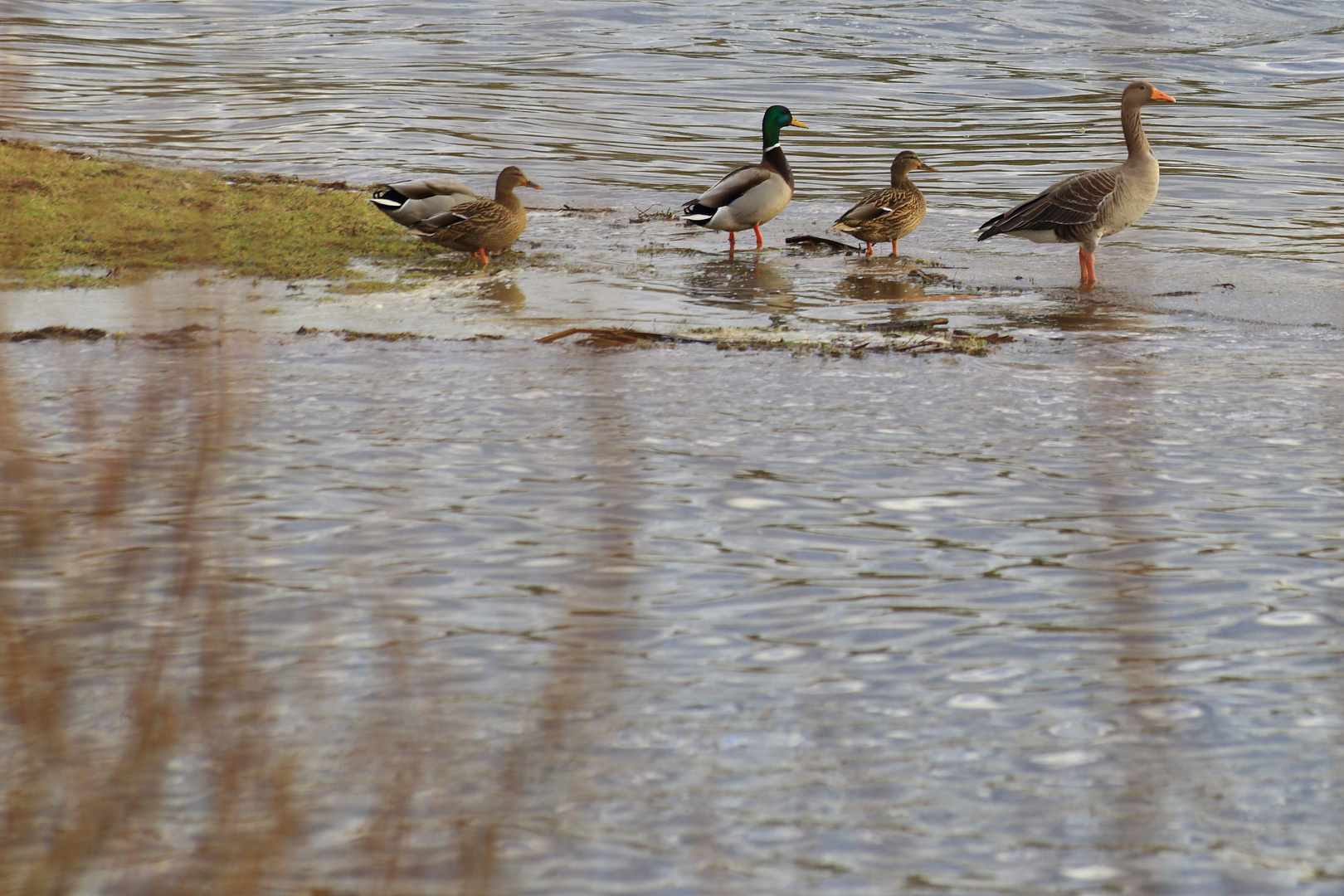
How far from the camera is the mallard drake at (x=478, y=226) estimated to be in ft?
38.2

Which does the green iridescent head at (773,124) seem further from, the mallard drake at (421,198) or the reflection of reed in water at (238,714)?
the reflection of reed in water at (238,714)

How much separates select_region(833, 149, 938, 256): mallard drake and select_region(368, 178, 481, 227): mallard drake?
123 inches

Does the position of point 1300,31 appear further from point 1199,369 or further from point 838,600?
point 838,600

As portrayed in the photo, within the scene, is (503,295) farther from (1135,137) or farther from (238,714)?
(238,714)

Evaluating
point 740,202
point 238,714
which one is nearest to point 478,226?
point 740,202

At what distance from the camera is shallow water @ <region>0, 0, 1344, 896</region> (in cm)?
331

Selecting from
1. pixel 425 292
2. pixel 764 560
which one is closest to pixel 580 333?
pixel 425 292

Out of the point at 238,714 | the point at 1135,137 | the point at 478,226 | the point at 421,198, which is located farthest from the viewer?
the point at 1135,137

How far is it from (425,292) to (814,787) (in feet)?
25.1

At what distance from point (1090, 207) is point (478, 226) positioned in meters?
4.71

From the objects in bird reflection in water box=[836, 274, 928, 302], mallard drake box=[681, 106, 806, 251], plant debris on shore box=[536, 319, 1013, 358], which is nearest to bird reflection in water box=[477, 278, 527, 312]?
plant debris on shore box=[536, 319, 1013, 358]

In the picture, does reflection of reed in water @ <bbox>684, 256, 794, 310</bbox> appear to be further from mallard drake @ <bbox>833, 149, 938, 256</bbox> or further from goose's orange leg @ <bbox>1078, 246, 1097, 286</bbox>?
goose's orange leg @ <bbox>1078, 246, 1097, 286</bbox>

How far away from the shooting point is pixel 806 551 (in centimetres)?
528

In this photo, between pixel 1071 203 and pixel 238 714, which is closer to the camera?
pixel 238 714
